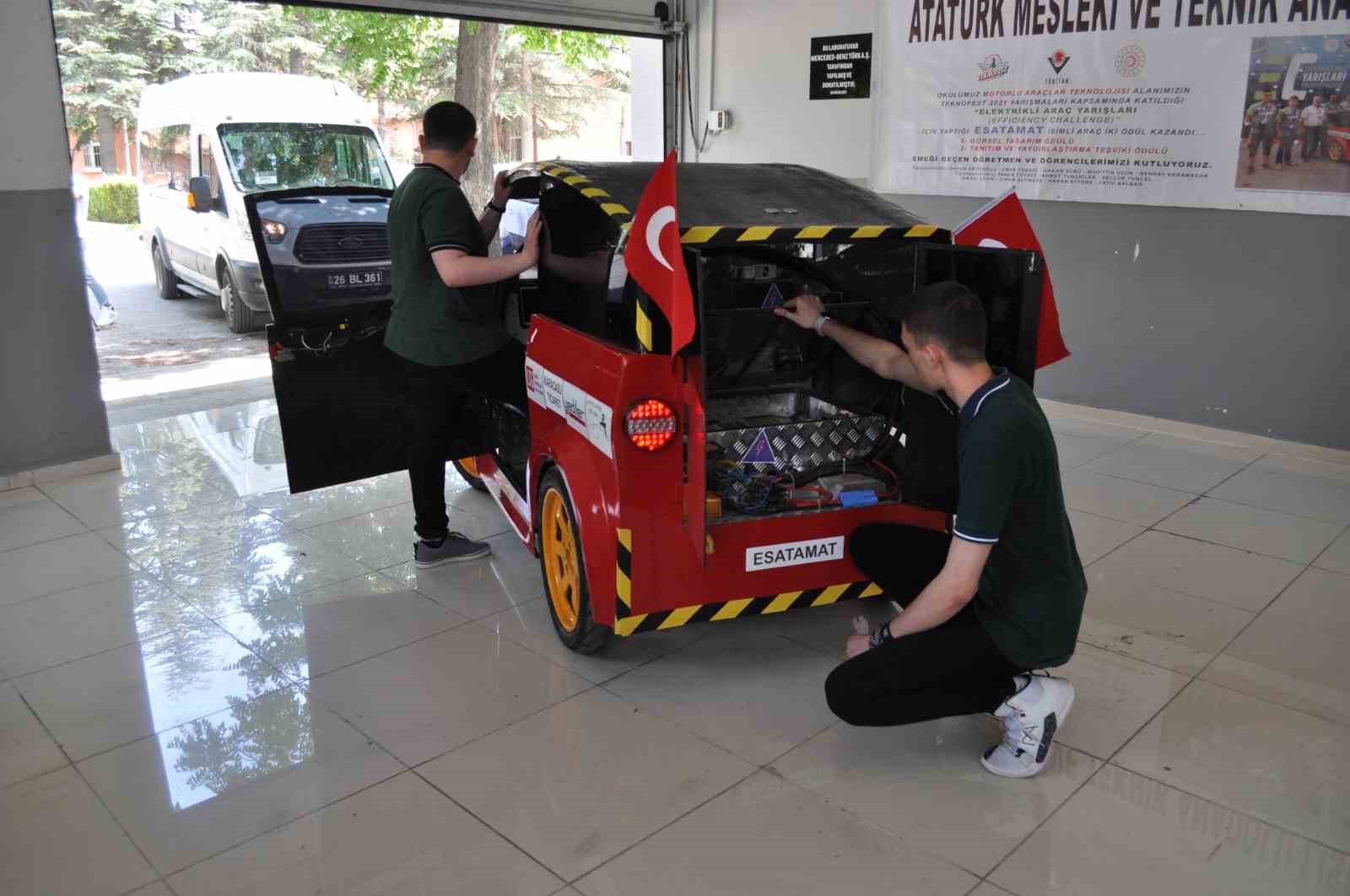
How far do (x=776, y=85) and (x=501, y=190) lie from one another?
4.63 m

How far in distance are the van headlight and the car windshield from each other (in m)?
5.46

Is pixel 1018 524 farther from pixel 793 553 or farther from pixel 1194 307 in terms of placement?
pixel 1194 307

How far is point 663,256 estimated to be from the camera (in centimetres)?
254

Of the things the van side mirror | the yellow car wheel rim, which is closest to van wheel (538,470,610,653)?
the yellow car wheel rim

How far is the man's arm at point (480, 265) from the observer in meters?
3.47

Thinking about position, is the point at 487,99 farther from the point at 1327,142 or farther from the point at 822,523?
the point at 822,523

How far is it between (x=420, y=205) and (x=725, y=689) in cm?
200

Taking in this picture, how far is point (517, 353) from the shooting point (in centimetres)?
402

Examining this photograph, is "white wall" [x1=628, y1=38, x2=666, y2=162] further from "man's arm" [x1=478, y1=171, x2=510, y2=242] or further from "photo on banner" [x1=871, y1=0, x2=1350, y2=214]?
"man's arm" [x1=478, y1=171, x2=510, y2=242]

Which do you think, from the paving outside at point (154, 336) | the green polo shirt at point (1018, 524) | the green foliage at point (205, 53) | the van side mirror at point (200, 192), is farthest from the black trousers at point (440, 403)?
the green foliage at point (205, 53)

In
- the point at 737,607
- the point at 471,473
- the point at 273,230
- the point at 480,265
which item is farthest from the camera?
the point at 471,473

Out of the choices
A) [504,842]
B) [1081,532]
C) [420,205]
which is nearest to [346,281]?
[420,205]

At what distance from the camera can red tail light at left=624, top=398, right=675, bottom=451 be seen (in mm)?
2756

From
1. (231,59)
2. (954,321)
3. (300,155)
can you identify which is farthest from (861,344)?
(231,59)
